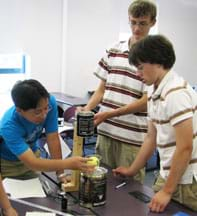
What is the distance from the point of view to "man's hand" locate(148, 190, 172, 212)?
1.42m

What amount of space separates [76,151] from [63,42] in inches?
148

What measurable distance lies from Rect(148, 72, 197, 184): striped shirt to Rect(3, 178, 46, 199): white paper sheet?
55 centimetres

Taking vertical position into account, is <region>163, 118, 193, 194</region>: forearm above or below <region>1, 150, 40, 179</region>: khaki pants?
above

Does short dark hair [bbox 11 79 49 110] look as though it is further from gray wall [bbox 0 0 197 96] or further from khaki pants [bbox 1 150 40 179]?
gray wall [bbox 0 0 197 96]

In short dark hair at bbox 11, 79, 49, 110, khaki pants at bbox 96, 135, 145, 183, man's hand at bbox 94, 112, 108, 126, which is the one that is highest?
short dark hair at bbox 11, 79, 49, 110

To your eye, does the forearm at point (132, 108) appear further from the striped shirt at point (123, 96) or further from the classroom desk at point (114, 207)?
the classroom desk at point (114, 207)

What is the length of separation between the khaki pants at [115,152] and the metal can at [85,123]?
629mm

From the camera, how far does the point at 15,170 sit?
1.78 meters

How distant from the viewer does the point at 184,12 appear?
6.34 m

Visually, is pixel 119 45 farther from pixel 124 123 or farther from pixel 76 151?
pixel 76 151

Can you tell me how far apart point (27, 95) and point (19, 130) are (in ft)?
0.60

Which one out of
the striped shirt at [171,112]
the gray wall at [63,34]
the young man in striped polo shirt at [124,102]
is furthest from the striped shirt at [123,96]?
the gray wall at [63,34]

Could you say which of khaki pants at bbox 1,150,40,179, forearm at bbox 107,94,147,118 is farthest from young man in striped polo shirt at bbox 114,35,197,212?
khaki pants at bbox 1,150,40,179

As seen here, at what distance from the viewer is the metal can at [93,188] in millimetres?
1432
